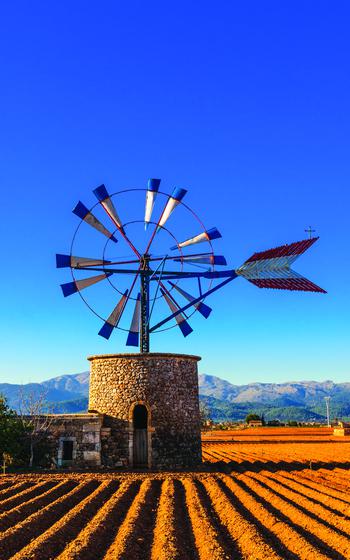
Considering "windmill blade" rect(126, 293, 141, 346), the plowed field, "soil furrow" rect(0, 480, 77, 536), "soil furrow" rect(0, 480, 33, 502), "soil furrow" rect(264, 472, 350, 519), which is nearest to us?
the plowed field

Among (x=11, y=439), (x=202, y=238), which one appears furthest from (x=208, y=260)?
(x=11, y=439)

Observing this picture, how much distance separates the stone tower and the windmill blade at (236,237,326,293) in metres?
4.23

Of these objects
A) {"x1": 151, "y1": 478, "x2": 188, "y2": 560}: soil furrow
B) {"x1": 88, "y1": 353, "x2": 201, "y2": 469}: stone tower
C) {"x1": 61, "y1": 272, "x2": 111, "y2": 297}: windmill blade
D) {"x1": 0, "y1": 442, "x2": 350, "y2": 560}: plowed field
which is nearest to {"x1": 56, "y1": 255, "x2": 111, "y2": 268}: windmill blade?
{"x1": 61, "y1": 272, "x2": 111, "y2": 297}: windmill blade

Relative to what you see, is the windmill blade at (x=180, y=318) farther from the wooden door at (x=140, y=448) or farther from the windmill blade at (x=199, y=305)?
the wooden door at (x=140, y=448)

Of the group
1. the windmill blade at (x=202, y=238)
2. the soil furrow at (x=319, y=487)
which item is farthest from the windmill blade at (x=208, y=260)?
the soil furrow at (x=319, y=487)

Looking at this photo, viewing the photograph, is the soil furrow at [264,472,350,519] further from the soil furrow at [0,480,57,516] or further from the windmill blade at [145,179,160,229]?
the windmill blade at [145,179,160,229]

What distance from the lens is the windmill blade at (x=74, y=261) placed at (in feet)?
70.9

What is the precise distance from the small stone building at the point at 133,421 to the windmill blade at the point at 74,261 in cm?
393

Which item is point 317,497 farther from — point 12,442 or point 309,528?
point 12,442

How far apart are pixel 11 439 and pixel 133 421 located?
4.38 metres

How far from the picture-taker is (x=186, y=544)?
930 centimetres

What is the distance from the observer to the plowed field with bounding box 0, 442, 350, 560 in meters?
8.86

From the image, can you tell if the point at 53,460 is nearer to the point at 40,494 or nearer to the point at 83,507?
the point at 40,494

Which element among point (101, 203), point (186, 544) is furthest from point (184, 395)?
point (186, 544)
